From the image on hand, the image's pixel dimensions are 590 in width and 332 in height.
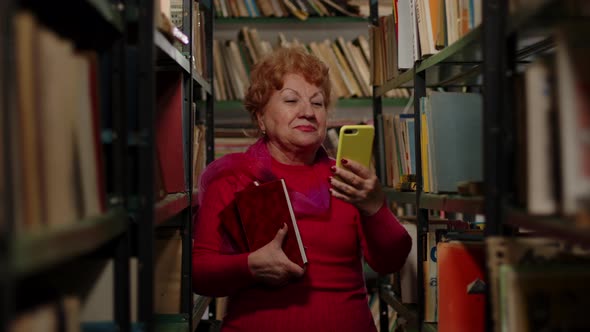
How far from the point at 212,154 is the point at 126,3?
1623mm

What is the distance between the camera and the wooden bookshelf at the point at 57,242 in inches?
27.9

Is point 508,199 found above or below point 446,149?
below

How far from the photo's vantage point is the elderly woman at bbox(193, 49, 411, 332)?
187 cm

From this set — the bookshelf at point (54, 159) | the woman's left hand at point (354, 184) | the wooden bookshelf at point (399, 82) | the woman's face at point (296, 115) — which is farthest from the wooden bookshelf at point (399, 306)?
the bookshelf at point (54, 159)

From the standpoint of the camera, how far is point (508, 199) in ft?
4.20

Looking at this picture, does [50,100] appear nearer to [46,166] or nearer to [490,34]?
[46,166]

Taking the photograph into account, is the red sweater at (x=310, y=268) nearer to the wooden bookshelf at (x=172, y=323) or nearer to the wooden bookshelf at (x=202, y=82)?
the wooden bookshelf at (x=172, y=323)

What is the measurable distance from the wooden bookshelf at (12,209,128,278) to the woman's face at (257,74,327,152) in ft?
3.11

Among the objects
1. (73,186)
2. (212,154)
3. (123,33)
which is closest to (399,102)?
(212,154)

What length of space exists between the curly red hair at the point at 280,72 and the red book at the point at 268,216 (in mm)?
364

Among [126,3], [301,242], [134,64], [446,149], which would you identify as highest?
[126,3]

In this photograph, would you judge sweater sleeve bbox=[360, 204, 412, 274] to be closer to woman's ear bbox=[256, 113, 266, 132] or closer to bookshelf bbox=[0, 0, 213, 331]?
woman's ear bbox=[256, 113, 266, 132]

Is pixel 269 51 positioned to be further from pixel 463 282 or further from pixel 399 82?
pixel 463 282

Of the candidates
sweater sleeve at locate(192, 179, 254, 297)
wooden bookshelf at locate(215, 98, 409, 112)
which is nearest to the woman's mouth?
sweater sleeve at locate(192, 179, 254, 297)
